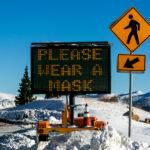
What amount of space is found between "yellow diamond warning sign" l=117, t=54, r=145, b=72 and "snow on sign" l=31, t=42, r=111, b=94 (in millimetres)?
2162

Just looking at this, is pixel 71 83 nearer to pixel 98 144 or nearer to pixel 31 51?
pixel 31 51

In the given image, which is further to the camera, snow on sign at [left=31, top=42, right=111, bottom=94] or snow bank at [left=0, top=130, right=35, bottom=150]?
snow on sign at [left=31, top=42, right=111, bottom=94]

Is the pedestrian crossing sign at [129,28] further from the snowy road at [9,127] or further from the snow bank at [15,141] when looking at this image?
the snowy road at [9,127]

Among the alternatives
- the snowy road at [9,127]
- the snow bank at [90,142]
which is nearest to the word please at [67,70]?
the snow bank at [90,142]

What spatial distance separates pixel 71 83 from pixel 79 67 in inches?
18.7

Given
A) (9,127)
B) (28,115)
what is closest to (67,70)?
(9,127)

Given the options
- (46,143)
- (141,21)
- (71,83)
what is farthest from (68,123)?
(141,21)

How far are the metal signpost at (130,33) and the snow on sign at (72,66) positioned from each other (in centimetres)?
218

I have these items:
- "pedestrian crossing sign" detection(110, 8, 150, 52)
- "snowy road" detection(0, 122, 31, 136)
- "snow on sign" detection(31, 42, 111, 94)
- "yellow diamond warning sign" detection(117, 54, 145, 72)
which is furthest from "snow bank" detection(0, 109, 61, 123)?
"pedestrian crossing sign" detection(110, 8, 150, 52)

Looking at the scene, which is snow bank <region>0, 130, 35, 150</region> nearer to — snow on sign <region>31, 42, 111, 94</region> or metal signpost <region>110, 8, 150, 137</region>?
snow on sign <region>31, 42, 111, 94</region>

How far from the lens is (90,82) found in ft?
61.8

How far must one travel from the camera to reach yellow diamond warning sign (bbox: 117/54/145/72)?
16531 millimetres

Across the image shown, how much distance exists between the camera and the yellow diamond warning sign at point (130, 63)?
1653 cm

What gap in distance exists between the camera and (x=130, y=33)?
16531 millimetres
